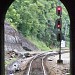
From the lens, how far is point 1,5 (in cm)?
1059

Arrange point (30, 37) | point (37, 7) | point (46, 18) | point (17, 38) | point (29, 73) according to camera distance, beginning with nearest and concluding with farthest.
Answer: point (29, 73) → point (17, 38) → point (30, 37) → point (37, 7) → point (46, 18)

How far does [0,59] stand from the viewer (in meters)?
10.7

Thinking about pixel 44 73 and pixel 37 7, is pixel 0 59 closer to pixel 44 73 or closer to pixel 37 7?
pixel 44 73

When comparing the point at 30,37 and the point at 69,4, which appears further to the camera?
the point at 30,37

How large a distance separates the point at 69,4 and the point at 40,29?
42.7 m

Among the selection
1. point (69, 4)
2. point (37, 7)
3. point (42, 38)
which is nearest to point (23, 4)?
point (37, 7)

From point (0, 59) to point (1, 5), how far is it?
194 cm

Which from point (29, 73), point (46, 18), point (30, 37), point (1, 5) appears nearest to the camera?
point (1, 5)

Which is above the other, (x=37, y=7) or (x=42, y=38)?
(x=37, y=7)

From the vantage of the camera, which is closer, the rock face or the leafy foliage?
the rock face

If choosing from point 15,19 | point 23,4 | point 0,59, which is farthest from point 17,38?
point 0,59

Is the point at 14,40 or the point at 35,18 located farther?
the point at 35,18

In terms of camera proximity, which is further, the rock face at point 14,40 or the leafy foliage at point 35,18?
the leafy foliage at point 35,18

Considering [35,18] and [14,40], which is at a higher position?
[35,18]
